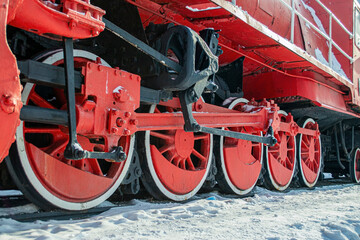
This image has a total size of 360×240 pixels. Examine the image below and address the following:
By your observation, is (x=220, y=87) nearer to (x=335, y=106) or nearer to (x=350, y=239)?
(x=335, y=106)

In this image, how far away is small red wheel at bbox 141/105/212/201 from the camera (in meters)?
3.13

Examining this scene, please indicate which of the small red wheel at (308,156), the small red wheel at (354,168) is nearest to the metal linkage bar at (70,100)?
the small red wheel at (308,156)

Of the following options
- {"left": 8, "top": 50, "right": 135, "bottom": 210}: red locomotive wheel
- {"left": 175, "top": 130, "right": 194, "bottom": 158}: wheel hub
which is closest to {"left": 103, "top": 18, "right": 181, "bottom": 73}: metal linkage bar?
Answer: {"left": 8, "top": 50, "right": 135, "bottom": 210}: red locomotive wheel

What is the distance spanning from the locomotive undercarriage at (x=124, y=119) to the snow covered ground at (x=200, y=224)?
0.95ft

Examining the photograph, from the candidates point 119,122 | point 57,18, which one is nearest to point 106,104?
point 119,122

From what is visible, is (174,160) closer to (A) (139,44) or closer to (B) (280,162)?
(A) (139,44)

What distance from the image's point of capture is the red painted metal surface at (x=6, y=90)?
56.3 inches

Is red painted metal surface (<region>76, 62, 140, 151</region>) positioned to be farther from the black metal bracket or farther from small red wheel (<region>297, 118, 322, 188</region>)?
small red wheel (<region>297, 118, 322, 188</region>)

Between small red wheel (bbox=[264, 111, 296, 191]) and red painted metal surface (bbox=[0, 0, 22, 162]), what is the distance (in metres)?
3.61

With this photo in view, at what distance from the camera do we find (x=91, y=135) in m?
2.38

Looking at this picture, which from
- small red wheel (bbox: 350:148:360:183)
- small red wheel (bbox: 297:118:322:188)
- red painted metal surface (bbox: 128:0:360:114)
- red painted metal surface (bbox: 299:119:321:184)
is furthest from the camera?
small red wheel (bbox: 350:148:360:183)

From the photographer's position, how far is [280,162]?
5.06m

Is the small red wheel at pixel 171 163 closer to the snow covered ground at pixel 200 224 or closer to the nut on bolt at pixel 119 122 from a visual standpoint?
the snow covered ground at pixel 200 224

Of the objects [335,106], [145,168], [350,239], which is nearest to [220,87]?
[145,168]
